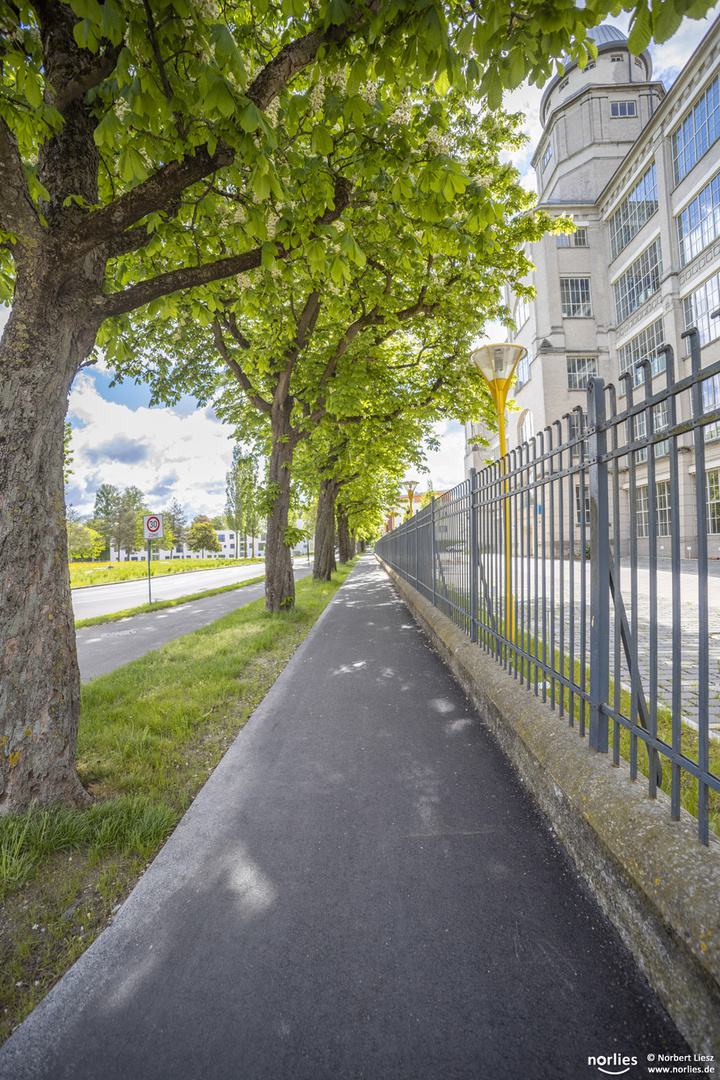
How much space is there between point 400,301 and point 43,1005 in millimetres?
9490

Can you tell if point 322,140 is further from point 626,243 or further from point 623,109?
point 623,109

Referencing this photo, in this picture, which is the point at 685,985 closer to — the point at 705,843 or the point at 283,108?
the point at 705,843

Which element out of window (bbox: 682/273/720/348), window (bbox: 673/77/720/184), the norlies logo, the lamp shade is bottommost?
the norlies logo

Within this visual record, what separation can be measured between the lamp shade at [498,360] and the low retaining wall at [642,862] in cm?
512

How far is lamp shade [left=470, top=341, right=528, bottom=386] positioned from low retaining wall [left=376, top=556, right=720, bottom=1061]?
5.12 meters

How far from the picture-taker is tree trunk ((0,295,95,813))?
2.74 metres

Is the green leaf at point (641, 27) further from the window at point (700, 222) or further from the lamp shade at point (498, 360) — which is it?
the window at point (700, 222)

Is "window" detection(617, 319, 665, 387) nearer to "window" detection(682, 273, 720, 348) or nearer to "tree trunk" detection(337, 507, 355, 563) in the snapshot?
"window" detection(682, 273, 720, 348)

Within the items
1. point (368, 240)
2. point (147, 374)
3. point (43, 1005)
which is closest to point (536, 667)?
point (43, 1005)

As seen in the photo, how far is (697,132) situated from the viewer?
19.6m

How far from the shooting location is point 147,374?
1037 centimetres

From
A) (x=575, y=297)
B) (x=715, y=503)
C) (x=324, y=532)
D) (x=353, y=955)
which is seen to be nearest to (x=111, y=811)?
(x=353, y=955)

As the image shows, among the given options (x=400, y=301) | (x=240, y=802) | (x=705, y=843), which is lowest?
(x=240, y=802)

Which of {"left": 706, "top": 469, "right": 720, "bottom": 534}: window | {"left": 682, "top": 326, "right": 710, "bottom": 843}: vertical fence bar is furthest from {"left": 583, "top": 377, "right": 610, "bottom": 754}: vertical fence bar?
{"left": 706, "top": 469, "right": 720, "bottom": 534}: window
